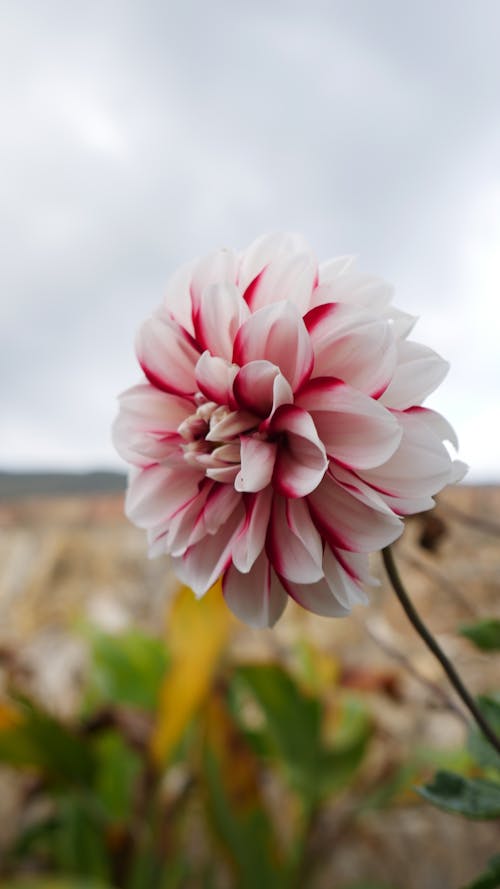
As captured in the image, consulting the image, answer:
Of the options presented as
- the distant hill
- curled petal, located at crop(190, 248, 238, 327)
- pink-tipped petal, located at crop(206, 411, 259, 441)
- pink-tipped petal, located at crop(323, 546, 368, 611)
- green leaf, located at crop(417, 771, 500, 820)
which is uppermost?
curled petal, located at crop(190, 248, 238, 327)

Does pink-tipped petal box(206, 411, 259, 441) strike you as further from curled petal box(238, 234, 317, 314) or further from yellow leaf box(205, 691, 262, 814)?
yellow leaf box(205, 691, 262, 814)

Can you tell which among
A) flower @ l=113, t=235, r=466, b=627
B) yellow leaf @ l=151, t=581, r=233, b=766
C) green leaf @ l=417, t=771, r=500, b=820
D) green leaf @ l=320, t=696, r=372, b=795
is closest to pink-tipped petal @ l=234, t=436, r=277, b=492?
flower @ l=113, t=235, r=466, b=627

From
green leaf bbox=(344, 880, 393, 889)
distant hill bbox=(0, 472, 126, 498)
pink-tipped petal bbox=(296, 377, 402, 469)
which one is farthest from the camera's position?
distant hill bbox=(0, 472, 126, 498)

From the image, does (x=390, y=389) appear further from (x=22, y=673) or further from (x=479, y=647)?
(x=22, y=673)

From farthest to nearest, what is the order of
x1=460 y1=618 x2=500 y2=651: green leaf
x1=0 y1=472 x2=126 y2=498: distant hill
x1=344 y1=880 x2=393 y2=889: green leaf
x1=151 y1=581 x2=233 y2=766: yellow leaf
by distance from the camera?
x1=0 y1=472 x2=126 y2=498: distant hill < x1=344 y1=880 x2=393 y2=889: green leaf < x1=151 y1=581 x2=233 y2=766: yellow leaf < x1=460 y1=618 x2=500 y2=651: green leaf

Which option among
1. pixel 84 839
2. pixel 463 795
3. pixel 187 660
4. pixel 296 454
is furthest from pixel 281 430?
pixel 84 839

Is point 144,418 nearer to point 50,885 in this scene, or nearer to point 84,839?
point 50,885

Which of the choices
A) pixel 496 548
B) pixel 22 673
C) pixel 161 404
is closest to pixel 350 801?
pixel 496 548
